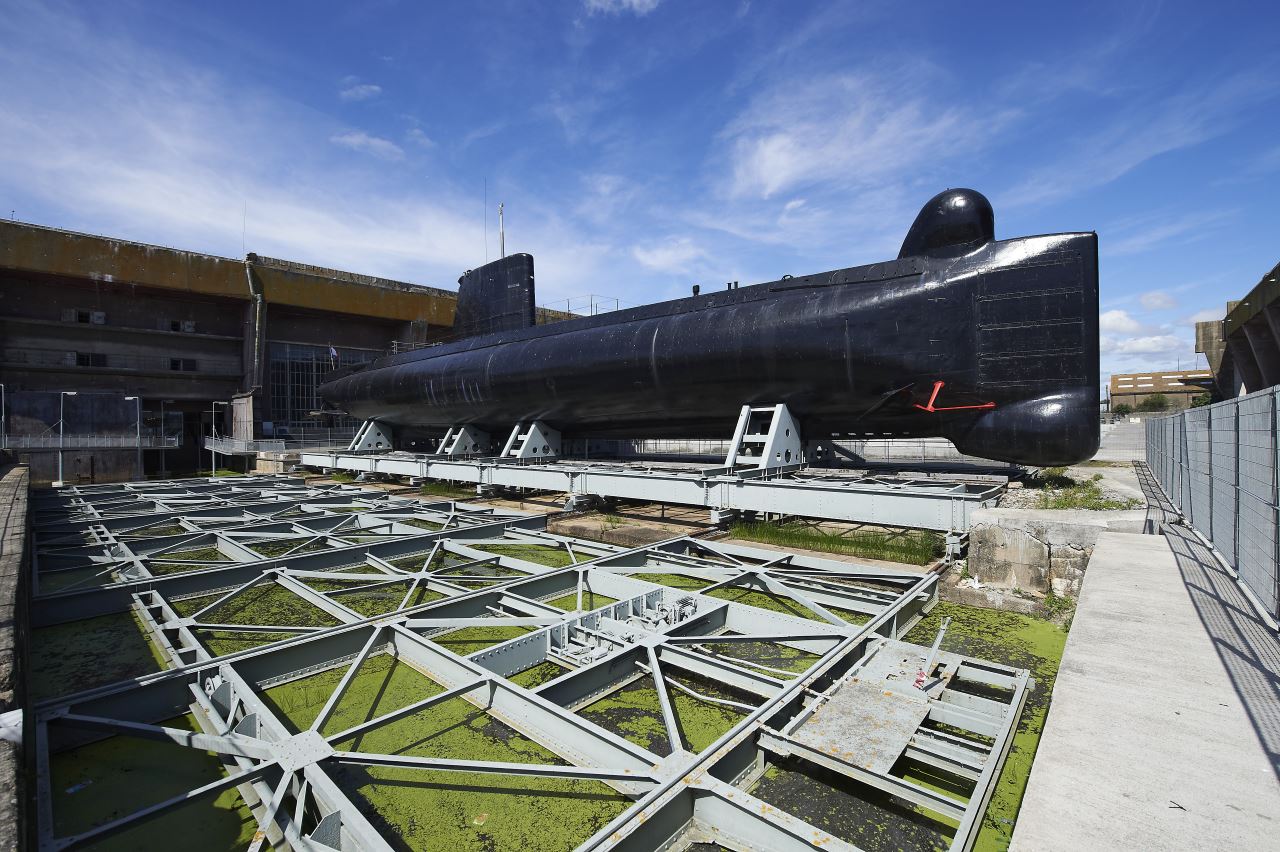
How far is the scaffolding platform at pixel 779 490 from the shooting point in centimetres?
832

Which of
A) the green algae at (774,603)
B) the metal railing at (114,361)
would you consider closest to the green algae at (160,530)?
the green algae at (774,603)

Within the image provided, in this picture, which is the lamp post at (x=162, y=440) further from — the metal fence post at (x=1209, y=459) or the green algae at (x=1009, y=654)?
the metal fence post at (x=1209, y=459)

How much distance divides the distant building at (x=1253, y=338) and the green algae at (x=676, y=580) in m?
29.1

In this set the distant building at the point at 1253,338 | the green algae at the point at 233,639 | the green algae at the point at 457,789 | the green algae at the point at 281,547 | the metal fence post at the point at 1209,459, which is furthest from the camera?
the distant building at the point at 1253,338

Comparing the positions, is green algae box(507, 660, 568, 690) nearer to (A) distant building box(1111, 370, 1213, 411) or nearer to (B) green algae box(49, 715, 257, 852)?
(B) green algae box(49, 715, 257, 852)

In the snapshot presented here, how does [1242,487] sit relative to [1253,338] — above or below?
below

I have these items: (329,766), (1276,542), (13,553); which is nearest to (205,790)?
(329,766)

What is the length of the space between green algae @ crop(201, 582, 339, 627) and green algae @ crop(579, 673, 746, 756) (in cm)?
325

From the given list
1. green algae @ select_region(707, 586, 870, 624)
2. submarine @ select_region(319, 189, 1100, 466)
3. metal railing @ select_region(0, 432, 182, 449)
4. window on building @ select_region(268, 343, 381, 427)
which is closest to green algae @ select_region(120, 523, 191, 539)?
submarine @ select_region(319, 189, 1100, 466)

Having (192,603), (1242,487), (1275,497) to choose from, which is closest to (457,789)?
(1275,497)

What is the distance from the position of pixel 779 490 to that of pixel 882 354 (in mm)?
2703

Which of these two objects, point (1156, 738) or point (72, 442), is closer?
point (1156, 738)

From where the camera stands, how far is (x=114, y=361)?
29609 mm

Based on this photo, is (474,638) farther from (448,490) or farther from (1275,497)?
(448,490)
